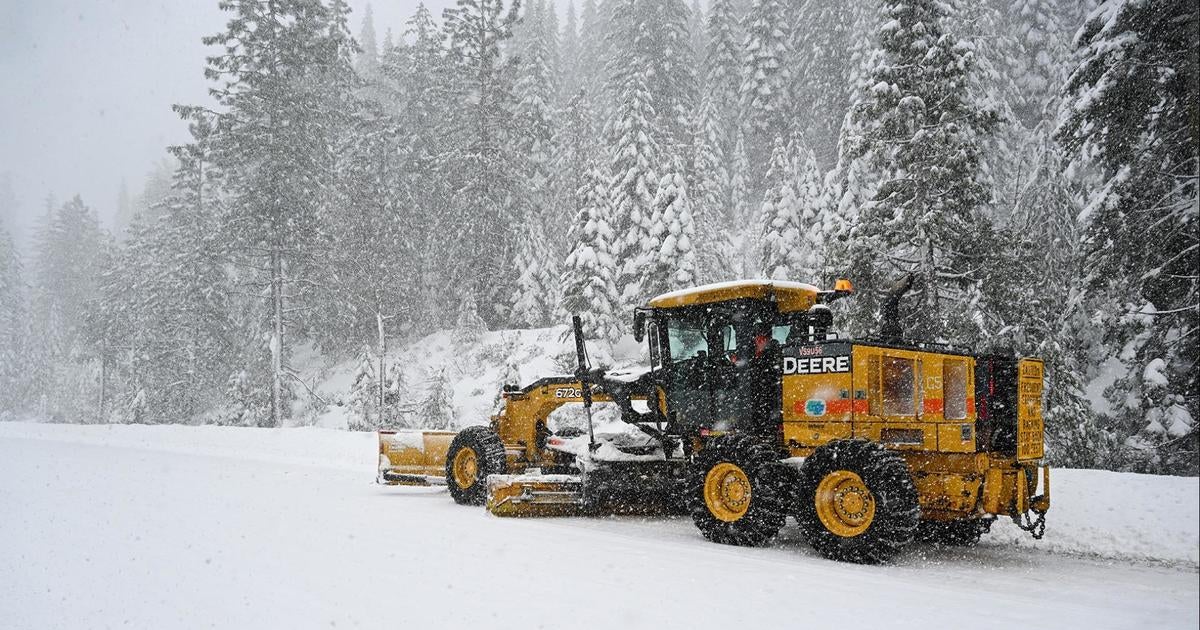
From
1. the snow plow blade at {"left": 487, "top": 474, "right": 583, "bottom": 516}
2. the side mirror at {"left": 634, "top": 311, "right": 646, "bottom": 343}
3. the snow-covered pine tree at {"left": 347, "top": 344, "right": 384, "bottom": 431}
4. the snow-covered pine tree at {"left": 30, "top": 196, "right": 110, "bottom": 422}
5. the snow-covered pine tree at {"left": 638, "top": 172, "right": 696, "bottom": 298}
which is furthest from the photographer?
the snow-covered pine tree at {"left": 30, "top": 196, "right": 110, "bottom": 422}

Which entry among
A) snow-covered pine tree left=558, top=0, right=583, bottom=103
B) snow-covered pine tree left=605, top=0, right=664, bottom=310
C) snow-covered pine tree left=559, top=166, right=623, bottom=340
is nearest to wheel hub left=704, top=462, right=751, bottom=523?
snow-covered pine tree left=605, top=0, right=664, bottom=310

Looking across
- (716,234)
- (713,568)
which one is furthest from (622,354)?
(713,568)

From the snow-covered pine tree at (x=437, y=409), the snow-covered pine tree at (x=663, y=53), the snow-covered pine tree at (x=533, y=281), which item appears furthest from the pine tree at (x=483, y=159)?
the snow-covered pine tree at (x=437, y=409)

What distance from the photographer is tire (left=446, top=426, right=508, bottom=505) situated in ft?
37.6

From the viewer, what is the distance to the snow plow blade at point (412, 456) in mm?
12383

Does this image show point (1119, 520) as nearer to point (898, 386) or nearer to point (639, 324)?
point (898, 386)

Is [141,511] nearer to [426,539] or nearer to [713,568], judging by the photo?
[426,539]

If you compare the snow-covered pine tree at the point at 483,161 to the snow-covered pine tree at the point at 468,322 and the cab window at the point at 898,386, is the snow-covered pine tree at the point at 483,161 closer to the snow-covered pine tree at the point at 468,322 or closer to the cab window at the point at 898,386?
the snow-covered pine tree at the point at 468,322

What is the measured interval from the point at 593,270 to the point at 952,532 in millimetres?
18919

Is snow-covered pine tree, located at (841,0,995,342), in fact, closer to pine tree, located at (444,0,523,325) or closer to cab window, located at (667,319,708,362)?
cab window, located at (667,319,708,362)

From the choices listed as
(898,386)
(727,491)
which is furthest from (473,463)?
(898,386)

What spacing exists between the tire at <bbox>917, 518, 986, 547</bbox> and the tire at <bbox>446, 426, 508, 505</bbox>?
5749 millimetres

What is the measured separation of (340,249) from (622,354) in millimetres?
13856

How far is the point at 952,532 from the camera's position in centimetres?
872
